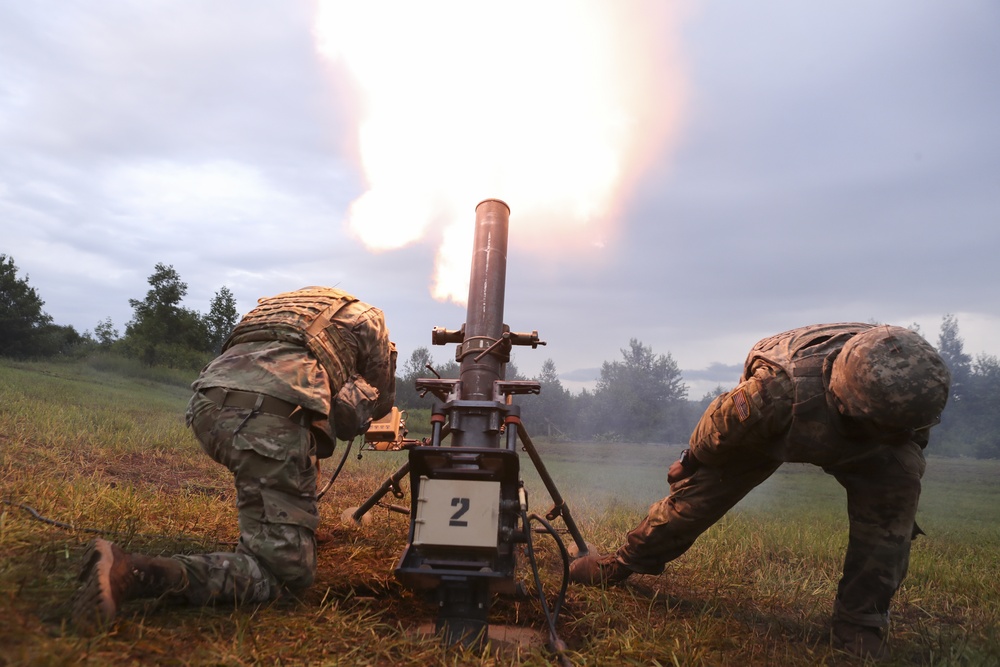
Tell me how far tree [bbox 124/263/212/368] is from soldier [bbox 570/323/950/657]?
27811 mm

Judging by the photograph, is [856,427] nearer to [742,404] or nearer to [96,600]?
[742,404]

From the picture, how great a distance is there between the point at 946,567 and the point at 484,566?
461 centimetres

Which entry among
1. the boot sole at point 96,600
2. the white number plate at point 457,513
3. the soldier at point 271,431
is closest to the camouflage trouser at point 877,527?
the white number plate at point 457,513

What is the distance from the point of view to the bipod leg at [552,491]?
13.5 ft

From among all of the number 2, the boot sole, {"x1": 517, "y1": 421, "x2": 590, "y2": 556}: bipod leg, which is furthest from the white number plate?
the boot sole

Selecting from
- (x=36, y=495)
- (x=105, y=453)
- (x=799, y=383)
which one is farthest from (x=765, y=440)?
(x=105, y=453)

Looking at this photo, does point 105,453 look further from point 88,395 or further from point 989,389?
point 989,389

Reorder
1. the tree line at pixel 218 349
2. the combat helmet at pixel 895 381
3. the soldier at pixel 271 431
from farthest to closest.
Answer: the tree line at pixel 218 349
the combat helmet at pixel 895 381
the soldier at pixel 271 431

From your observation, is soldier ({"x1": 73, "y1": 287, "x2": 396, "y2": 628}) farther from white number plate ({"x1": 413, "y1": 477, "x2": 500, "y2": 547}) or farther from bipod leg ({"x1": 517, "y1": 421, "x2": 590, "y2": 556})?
bipod leg ({"x1": 517, "y1": 421, "x2": 590, "y2": 556})

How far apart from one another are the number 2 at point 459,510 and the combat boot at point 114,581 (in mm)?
1219

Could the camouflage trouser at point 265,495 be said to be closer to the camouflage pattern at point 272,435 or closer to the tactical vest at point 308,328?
the camouflage pattern at point 272,435

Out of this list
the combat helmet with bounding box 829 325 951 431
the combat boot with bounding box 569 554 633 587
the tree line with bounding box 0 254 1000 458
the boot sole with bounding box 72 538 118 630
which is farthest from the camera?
the tree line with bounding box 0 254 1000 458

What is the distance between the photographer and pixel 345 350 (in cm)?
367

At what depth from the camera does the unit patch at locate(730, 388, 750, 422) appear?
340 cm
